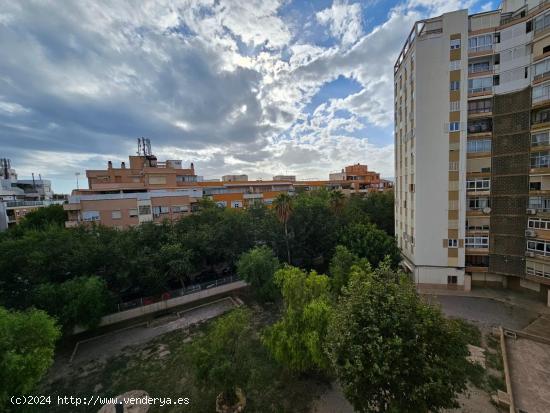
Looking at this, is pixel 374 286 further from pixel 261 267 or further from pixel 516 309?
pixel 516 309

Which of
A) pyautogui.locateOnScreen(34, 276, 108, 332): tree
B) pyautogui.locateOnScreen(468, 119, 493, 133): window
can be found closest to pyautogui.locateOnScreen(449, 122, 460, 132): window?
pyautogui.locateOnScreen(468, 119, 493, 133): window

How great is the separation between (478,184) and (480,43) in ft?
45.4

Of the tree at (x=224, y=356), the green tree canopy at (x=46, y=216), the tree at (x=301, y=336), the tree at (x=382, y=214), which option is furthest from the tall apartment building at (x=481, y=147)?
the green tree canopy at (x=46, y=216)

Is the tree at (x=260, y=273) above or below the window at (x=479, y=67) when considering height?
below

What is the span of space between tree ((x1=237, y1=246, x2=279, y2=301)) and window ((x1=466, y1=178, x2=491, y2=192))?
21710 millimetres

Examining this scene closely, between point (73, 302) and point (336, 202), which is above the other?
point (336, 202)

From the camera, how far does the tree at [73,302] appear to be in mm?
17484

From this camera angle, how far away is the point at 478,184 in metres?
23.6

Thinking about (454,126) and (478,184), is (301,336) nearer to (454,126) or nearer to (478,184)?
(478,184)

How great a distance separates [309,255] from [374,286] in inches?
860

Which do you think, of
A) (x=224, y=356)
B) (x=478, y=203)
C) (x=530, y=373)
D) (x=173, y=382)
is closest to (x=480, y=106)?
(x=478, y=203)

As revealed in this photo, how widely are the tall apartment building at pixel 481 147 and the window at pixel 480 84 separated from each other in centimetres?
8

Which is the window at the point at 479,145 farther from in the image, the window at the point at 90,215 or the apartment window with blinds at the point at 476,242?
the window at the point at 90,215

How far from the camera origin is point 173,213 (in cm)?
3703
